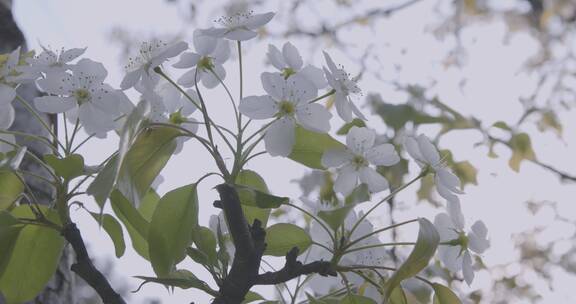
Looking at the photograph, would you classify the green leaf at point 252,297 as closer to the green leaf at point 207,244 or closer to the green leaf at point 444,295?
the green leaf at point 207,244

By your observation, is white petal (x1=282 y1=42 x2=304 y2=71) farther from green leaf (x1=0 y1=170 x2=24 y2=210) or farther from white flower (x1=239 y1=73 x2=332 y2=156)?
green leaf (x1=0 y1=170 x2=24 y2=210)

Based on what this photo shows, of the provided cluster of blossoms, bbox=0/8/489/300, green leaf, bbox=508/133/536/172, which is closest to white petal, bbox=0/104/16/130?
cluster of blossoms, bbox=0/8/489/300

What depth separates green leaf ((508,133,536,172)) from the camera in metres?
1.91

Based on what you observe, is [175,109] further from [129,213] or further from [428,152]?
[428,152]

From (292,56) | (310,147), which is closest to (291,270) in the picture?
(310,147)

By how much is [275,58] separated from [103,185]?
0.97ft

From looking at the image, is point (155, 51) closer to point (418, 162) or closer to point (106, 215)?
point (106, 215)

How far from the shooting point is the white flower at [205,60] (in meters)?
0.81

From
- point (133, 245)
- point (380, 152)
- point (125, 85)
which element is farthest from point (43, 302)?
point (380, 152)

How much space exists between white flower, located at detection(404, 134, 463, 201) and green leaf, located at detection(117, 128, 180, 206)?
0.99 feet

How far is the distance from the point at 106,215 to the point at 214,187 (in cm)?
22

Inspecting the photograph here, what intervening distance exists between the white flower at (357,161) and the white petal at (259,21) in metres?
0.17

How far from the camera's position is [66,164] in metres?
0.73

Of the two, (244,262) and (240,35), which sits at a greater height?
(240,35)
